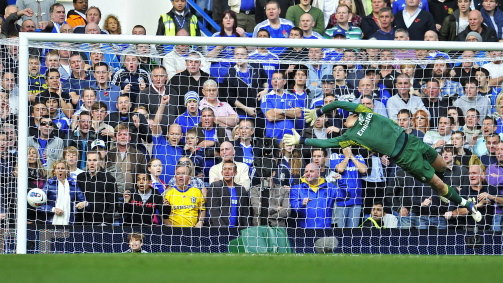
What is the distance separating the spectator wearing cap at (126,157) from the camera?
31.1 ft

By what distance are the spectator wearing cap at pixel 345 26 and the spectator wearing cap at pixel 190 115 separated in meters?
2.35

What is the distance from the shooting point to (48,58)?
971 cm

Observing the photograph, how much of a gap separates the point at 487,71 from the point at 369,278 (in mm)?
4354

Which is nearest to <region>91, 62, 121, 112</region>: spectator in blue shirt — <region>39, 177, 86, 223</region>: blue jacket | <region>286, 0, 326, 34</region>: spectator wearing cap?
<region>39, 177, 86, 223</region>: blue jacket

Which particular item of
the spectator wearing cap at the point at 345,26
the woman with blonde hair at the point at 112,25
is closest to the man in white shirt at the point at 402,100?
the spectator wearing cap at the point at 345,26

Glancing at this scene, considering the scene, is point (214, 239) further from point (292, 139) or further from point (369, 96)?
point (369, 96)

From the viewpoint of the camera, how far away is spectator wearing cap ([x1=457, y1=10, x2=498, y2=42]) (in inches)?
453

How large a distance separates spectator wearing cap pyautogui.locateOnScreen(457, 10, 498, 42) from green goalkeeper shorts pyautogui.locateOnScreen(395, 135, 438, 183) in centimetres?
229

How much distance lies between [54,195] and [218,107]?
170 centimetres

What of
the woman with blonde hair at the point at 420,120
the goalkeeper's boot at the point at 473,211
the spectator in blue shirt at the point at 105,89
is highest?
the spectator in blue shirt at the point at 105,89

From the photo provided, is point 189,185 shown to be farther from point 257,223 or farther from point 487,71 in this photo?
point 487,71

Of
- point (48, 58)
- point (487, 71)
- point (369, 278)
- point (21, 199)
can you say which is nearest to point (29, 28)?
point (48, 58)

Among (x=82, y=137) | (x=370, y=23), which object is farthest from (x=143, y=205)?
(x=370, y=23)

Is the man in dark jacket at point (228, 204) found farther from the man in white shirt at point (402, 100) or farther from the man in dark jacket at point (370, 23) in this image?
the man in dark jacket at point (370, 23)
